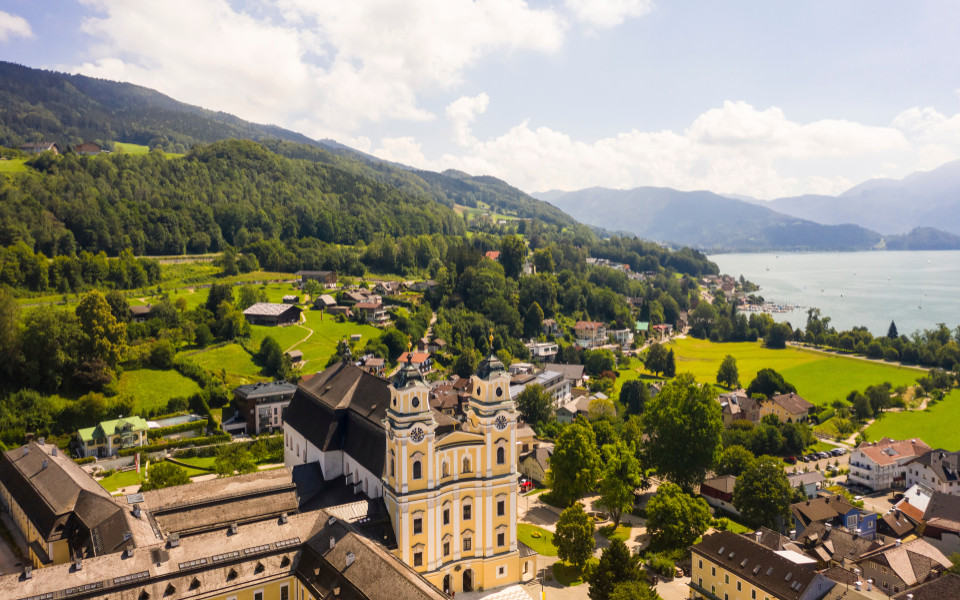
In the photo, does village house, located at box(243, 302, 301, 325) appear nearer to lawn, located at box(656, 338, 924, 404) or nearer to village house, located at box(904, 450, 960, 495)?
lawn, located at box(656, 338, 924, 404)

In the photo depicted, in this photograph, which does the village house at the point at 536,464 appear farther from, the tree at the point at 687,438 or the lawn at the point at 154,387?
the lawn at the point at 154,387

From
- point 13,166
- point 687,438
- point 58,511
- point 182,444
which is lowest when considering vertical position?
point 182,444

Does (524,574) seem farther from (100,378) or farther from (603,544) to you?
(100,378)

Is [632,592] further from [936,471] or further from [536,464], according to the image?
[936,471]

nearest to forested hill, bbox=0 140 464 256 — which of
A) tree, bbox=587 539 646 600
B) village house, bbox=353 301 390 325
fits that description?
village house, bbox=353 301 390 325

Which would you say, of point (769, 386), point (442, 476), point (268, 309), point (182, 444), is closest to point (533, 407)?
point (182, 444)

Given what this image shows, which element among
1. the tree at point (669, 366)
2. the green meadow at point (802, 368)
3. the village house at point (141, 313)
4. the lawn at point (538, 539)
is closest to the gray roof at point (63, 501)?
the lawn at point (538, 539)
